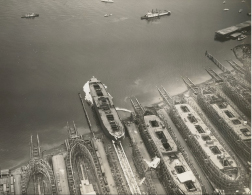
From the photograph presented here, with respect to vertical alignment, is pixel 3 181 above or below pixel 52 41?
below

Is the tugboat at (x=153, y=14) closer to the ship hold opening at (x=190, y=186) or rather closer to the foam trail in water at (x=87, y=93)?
the foam trail in water at (x=87, y=93)

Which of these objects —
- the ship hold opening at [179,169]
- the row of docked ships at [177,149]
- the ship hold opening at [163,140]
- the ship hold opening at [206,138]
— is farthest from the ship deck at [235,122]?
the ship hold opening at [179,169]

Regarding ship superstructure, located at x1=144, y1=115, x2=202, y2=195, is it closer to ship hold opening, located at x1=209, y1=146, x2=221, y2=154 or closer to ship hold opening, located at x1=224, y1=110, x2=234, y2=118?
ship hold opening, located at x1=209, y1=146, x2=221, y2=154


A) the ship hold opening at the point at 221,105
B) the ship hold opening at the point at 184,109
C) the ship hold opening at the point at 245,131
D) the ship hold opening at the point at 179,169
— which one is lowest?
the ship hold opening at the point at 179,169

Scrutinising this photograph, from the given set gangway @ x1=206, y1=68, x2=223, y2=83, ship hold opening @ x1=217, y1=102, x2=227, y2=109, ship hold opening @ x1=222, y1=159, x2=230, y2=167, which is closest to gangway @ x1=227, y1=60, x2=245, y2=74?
gangway @ x1=206, y1=68, x2=223, y2=83

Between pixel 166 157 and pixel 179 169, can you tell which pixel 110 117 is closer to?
pixel 166 157

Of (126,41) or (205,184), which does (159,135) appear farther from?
(126,41)

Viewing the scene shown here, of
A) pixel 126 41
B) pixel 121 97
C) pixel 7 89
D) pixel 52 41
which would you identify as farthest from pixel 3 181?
pixel 126 41
